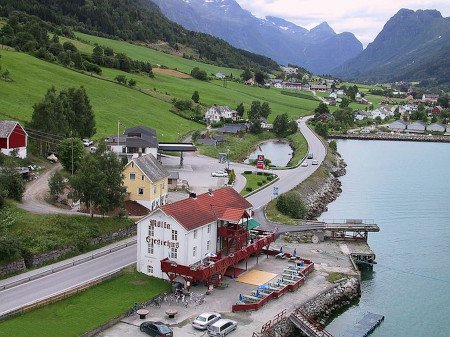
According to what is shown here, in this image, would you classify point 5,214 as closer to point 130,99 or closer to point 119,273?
point 119,273

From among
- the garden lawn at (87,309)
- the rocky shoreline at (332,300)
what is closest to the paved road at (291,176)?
the rocky shoreline at (332,300)

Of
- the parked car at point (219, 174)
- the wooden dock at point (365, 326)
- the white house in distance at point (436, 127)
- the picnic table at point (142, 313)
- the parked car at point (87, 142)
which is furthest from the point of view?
the white house in distance at point (436, 127)

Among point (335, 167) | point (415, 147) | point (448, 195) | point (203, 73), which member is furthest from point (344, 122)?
point (448, 195)

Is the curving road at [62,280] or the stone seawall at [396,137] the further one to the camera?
the stone seawall at [396,137]

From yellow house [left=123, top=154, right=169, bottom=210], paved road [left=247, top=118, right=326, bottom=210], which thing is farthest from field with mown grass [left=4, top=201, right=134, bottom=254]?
paved road [left=247, top=118, right=326, bottom=210]

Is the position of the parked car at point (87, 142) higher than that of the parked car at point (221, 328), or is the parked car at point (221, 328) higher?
the parked car at point (87, 142)

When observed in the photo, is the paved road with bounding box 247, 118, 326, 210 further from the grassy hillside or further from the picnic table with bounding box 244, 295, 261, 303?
the grassy hillside

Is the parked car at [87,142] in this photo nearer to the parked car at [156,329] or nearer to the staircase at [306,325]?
the staircase at [306,325]

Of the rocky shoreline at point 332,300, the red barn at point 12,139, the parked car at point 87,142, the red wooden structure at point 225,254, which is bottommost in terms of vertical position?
the rocky shoreline at point 332,300
